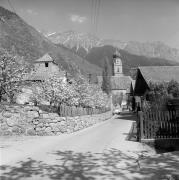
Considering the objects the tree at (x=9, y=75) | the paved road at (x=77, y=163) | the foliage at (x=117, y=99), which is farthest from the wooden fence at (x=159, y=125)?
the foliage at (x=117, y=99)

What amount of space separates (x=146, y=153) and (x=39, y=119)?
7906 millimetres

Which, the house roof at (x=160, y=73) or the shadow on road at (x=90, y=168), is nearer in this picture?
the shadow on road at (x=90, y=168)

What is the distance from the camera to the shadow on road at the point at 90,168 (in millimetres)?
6512

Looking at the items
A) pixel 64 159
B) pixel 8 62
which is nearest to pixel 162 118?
pixel 64 159

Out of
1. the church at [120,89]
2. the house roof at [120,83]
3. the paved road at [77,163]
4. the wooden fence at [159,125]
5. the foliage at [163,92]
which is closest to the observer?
the paved road at [77,163]

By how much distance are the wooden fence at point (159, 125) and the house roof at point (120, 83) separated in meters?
95.1

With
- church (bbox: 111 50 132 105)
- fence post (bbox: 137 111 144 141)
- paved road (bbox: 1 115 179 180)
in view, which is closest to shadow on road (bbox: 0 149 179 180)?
paved road (bbox: 1 115 179 180)

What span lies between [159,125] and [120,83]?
327 ft

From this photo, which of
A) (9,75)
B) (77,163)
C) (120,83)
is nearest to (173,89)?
(9,75)

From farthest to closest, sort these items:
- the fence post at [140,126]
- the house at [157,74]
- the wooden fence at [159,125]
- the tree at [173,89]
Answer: the house at [157,74], the tree at [173,89], the fence post at [140,126], the wooden fence at [159,125]

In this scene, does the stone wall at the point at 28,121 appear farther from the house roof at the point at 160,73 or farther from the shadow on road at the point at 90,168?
the house roof at the point at 160,73

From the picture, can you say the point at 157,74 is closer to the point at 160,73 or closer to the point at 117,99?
the point at 160,73

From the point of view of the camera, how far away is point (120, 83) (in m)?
110

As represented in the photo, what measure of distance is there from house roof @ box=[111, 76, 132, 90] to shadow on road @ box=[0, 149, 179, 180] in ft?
323
